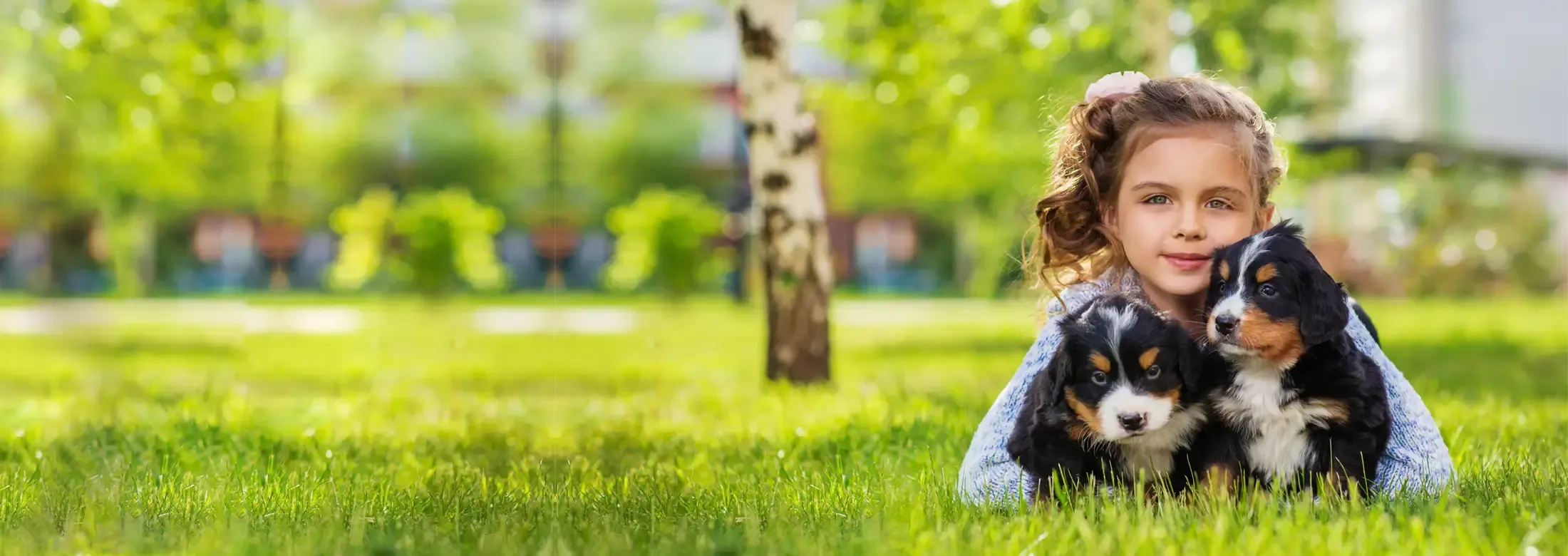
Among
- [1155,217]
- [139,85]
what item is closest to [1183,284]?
[1155,217]

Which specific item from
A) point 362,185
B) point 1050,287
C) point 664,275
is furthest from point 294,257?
point 1050,287

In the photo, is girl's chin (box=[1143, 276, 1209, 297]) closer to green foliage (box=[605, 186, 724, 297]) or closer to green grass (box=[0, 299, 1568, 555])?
green grass (box=[0, 299, 1568, 555])

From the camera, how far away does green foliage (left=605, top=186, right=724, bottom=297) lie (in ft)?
60.5

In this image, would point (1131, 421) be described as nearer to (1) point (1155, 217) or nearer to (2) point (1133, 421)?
(2) point (1133, 421)

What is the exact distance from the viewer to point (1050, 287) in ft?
13.9

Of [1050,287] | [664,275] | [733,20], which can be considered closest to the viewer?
[1050,287]

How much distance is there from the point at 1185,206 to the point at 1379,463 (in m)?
0.90

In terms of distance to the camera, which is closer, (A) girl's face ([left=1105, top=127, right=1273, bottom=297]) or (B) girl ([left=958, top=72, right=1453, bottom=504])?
(B) girl ([left=958, top=72, right=1453, bottom=504])

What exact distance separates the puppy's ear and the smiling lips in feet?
1.82

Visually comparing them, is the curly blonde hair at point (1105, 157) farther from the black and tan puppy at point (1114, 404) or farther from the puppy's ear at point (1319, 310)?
the puppy's ear at point (1319, 310)

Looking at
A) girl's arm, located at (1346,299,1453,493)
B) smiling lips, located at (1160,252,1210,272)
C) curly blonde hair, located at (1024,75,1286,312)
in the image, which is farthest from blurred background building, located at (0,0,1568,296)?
girl's arm, located at (1346,299,1453,493)

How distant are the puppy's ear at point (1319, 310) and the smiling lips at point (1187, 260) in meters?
0.56

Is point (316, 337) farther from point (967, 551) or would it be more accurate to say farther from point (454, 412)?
point (967, 551)

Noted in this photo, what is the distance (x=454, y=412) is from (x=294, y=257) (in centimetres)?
2507
